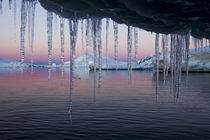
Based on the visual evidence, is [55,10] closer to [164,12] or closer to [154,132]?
[164,12]

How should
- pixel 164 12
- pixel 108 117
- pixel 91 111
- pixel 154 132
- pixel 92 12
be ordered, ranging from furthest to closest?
pixel 91 111, pixel 108 117, pixel 154 132, pixel 92 12, pixel 164 12

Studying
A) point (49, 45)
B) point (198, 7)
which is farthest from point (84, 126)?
point (198, 7)

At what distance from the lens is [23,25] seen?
921 centimetres

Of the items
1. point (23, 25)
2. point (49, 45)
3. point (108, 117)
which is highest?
point (23, 25)

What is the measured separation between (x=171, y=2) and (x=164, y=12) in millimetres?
905

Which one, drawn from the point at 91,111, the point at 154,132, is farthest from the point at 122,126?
the point at 91,111

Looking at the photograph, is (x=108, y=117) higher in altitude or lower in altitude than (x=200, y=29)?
lower

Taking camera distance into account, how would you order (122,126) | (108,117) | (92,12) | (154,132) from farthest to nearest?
(108,117) < (122,126) < (154,132) < (92,12)

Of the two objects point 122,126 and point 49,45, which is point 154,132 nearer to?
point 122,126

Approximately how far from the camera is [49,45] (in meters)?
10.4

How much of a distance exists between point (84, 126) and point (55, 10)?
4.79m

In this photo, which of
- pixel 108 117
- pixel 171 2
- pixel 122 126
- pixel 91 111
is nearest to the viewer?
pixel 171 2

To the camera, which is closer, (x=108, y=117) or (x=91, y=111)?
(x=108, y=117)

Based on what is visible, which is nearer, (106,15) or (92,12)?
(92,12)
